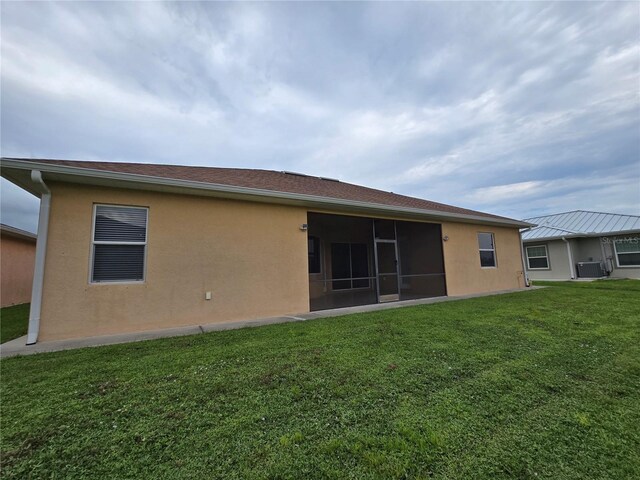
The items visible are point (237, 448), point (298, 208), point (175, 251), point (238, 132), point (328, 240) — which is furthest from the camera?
point (238, 132)

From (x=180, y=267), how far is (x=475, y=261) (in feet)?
33.4

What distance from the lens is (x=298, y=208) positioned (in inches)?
287

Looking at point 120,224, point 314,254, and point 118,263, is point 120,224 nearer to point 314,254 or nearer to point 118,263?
point 118,263

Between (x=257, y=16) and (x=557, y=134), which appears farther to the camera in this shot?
(x=557, y=134)

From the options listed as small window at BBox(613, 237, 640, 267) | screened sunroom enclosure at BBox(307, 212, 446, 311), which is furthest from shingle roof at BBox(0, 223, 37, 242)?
small window at BBox(613, 237, 640, 267)

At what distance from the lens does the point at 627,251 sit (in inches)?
595

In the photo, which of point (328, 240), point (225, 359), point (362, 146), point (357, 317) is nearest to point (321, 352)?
point (225, 359)

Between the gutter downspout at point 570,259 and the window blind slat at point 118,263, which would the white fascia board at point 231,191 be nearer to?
the window blind slat at point 118,263

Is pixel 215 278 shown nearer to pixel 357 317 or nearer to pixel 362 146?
pixel 357 317

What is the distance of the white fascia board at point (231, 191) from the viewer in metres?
4.49

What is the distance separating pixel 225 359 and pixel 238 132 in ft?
39.2

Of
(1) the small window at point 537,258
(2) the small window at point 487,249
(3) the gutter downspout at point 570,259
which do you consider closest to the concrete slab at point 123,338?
(2) the small window at point 487,249

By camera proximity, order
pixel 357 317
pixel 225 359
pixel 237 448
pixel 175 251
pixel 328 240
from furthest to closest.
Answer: pixel 328 240 < pixel 357 317 < pixel 175 251 < pixel 225 359 < pixel 237 448

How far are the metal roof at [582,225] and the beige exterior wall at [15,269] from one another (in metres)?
24.0
